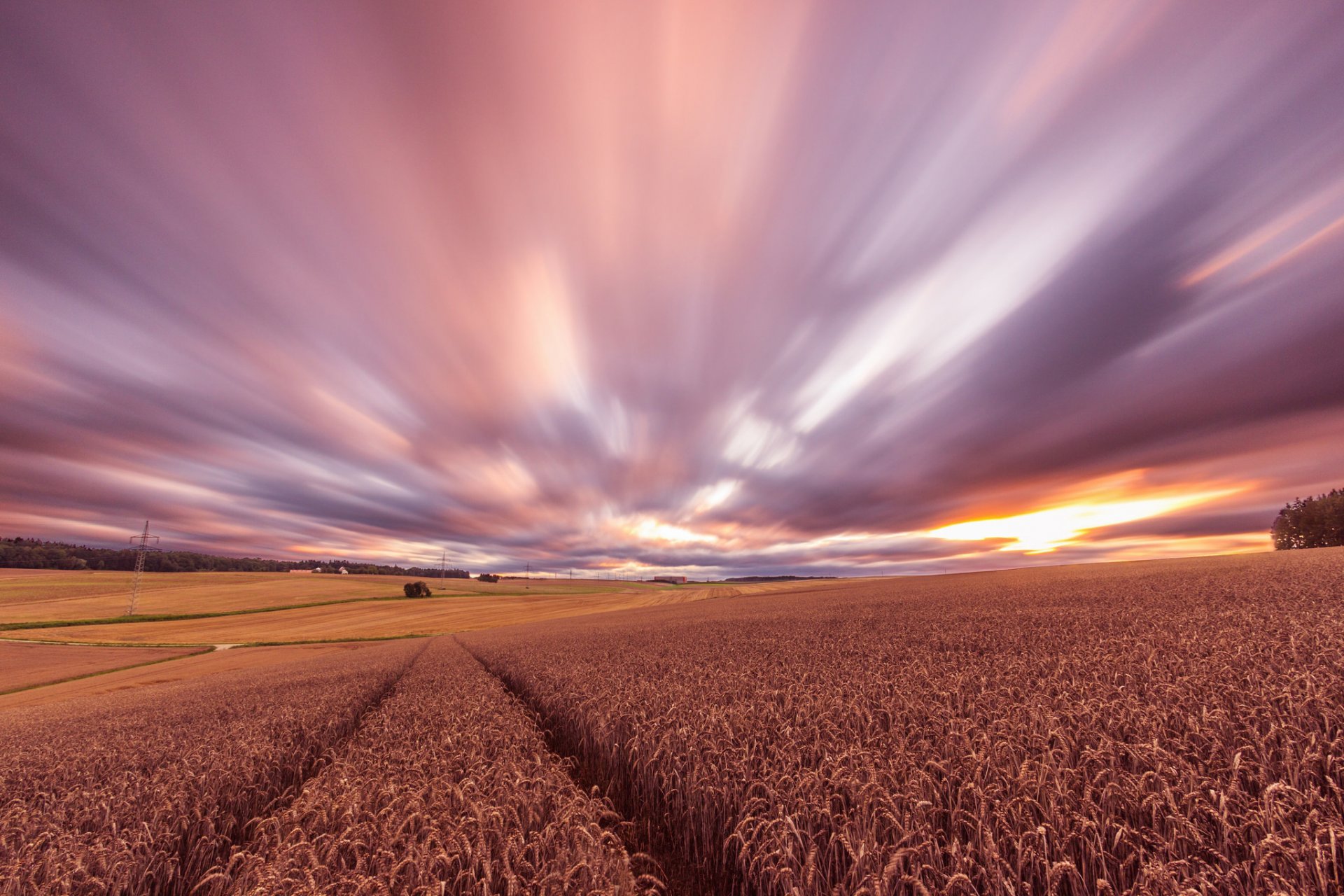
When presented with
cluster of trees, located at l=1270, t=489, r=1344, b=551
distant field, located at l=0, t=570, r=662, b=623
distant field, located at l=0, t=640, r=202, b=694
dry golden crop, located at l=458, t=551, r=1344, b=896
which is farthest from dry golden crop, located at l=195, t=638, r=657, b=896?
cluster of trees, located at l=1270, t=489, r=1344, b=551

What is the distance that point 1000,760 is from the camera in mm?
4812

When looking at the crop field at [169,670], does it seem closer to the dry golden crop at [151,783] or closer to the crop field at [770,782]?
the dry golden crop at [151,783]

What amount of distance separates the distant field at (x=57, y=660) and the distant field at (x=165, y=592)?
25683 mm

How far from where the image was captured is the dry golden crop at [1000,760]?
3.21 meters

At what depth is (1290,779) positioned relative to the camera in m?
3.81

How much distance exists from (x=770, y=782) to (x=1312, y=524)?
403ft

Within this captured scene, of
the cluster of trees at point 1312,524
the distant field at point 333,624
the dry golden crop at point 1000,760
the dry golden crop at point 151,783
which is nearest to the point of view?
the dry golden crop at point 1000,760

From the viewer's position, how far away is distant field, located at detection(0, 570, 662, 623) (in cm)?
7262

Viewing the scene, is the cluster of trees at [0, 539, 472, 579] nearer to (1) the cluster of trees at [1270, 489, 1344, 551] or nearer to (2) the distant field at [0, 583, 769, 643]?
(2) the distant field at [0, 583, 769, 643]

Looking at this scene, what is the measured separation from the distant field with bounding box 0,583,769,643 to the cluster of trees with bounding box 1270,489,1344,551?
107538 millimetres

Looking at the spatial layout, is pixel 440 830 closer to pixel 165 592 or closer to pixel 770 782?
pixel 770 782

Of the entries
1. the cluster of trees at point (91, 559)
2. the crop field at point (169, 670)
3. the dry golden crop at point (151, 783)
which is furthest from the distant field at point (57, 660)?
the cluster of trees at point (91, 559)

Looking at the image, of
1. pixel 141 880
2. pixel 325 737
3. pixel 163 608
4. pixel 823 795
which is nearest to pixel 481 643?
pixel 325 737

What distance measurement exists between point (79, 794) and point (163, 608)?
332 feet
